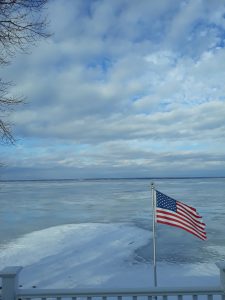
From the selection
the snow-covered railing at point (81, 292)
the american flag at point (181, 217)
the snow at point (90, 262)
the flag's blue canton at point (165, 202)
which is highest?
the flag's blue canton at point (165, 202)

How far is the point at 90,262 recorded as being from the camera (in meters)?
11.3

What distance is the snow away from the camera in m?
A: 9.42

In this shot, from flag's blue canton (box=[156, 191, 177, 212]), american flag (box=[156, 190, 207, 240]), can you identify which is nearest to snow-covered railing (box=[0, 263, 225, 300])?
american flag (box=[156, 190, 207, 240])

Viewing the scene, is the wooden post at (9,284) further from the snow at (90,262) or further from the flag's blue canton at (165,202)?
the snow at (90,262)

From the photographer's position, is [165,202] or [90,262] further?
[90,262]

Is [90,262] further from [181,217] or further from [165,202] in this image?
[181,217]

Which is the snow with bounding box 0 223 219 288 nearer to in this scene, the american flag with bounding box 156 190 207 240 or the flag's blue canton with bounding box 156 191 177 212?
the american flag with bounding box 156 190 207 240

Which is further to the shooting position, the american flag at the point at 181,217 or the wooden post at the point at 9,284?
the american flag at the point at 181,217

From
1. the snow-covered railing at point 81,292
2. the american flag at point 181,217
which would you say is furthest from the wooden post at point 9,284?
the american flag at point 181,217

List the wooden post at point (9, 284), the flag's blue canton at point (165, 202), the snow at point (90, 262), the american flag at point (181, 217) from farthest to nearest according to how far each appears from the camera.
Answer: the snow at point (90, 262) → the flag's blue canton at point (165, 202) → the american flag at point (181, 217) → the wooden post at point (9, 284)

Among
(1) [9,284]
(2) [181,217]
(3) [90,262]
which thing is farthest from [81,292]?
(3) [90,262]

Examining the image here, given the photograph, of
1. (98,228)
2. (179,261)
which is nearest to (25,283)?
(179,261)

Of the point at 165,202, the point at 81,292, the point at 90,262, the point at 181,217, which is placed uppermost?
the point at 165,202

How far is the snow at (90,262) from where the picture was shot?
9422 mm
